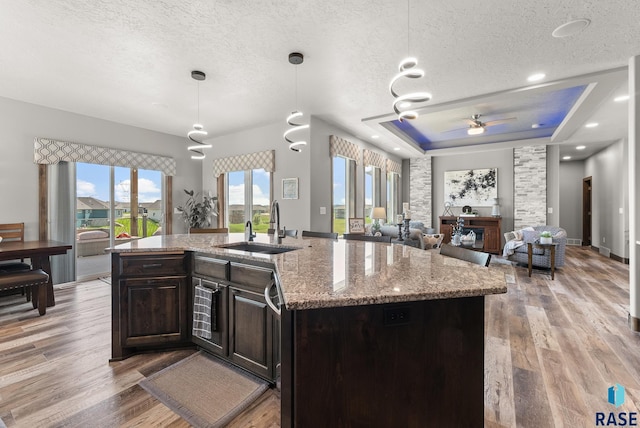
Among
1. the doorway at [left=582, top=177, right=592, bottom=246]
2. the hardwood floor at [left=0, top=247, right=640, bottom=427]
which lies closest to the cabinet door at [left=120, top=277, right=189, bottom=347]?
the hardwood floor at [left=0, top=247, right=640, bottom=427]

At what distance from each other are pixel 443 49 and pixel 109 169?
222 inches

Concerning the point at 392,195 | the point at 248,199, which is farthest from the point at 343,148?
the point at 392,195

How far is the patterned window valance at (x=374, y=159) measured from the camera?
6.67 m

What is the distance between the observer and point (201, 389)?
6.40ft

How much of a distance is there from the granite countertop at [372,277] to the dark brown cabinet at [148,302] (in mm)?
631

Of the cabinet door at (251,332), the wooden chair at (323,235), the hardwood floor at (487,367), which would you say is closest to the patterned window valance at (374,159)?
the wooden chair at (323,235)

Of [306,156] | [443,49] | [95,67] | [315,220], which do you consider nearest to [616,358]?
[443,49]

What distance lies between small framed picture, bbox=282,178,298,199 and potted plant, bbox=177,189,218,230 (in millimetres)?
1892

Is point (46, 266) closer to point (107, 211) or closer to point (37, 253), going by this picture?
point (37, 253)

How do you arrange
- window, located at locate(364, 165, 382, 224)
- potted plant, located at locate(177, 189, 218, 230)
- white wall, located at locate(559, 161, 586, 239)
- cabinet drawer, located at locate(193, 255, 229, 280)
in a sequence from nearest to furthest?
cabinet drawer, located at locate(193, 255, 229, 280)
potted plant, located at locate(177, 189, 218, 230)
window, located at locate(364, 165, 382, 224)
white wall, located at locate(559, 161, 586, 239)

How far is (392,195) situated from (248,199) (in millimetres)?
4309

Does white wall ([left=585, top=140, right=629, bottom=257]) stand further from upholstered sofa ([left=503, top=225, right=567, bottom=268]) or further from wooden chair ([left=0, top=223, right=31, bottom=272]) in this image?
wooden chair ([left=0, top=223, right=31, bottom=272])

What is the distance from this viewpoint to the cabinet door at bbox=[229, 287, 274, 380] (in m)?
1.90

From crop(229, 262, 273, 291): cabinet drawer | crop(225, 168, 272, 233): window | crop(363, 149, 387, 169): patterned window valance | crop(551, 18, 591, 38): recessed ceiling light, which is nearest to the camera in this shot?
crop(229, 262, 273, 291): cabinet drawer
